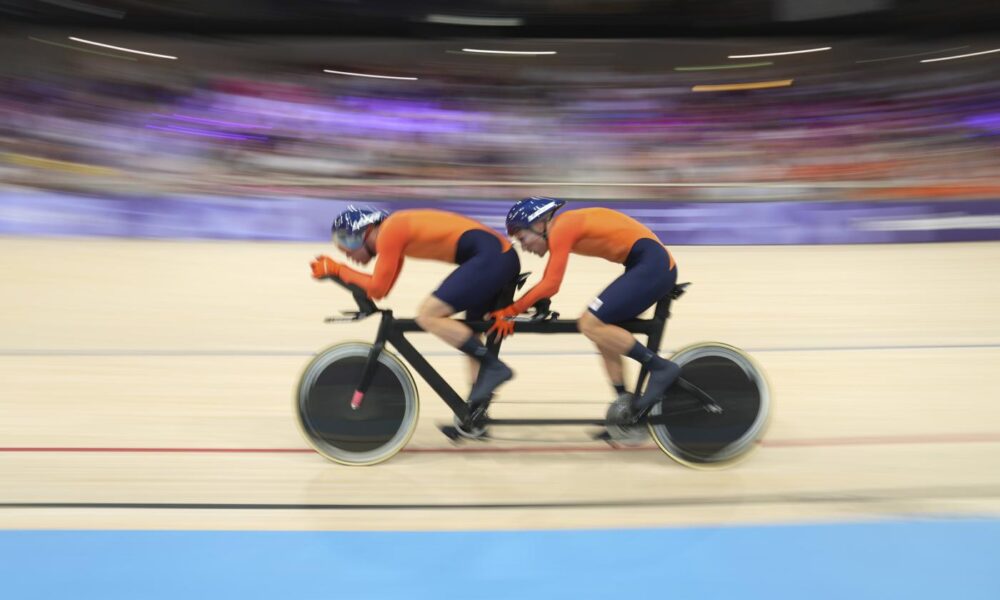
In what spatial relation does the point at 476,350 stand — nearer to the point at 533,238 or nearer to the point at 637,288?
the point at 533,238

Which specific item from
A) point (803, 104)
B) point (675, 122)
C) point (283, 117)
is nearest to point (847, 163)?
point (803, 104)

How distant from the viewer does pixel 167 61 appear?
40.5 ft

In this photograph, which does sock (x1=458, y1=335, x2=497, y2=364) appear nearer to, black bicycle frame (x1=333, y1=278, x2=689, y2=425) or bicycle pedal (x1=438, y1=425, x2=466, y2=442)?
black bicycle frame (x1=333, y1=278, x2=689, y2=425)

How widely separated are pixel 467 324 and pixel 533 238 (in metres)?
0.38

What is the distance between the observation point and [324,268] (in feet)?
9.10

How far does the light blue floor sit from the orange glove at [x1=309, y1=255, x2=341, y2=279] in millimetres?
837

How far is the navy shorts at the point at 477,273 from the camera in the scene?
2879 millimetres

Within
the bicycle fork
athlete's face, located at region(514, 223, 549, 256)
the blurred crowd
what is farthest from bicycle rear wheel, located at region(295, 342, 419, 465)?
the blurred crowd

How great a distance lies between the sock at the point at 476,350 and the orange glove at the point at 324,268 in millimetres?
507

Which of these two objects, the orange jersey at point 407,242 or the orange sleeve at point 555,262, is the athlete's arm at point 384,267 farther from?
the orange sleeve at point 555,262

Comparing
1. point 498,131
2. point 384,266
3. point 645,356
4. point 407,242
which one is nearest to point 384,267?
point 384,266

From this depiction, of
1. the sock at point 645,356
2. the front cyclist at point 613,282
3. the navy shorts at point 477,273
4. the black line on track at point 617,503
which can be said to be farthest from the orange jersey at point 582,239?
the black line on track at point 617,503

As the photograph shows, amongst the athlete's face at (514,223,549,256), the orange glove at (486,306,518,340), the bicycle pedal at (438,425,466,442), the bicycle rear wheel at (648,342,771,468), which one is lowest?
the bicycle pedal at (438,425,466,442)

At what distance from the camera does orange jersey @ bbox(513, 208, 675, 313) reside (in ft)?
9.26
